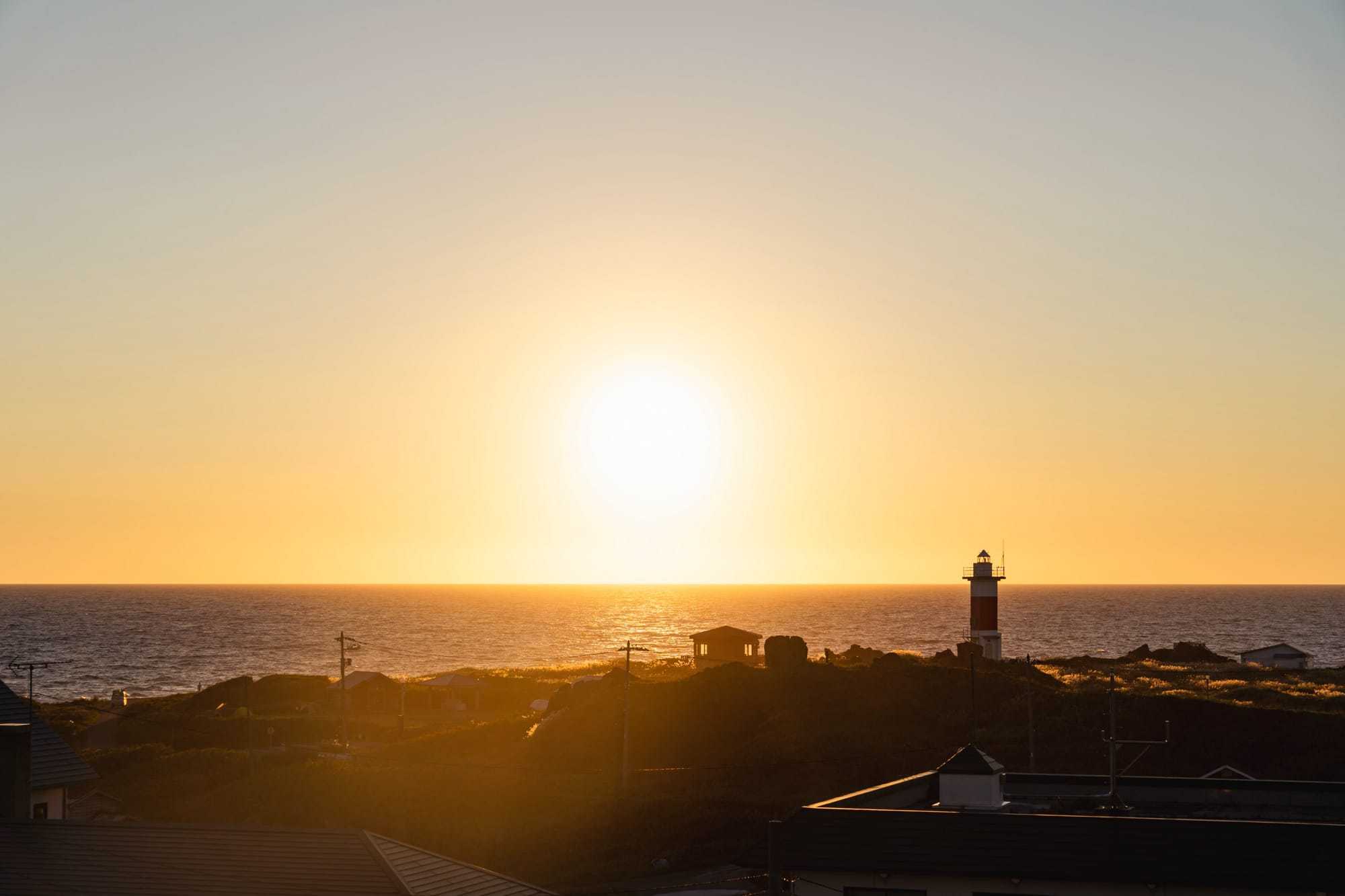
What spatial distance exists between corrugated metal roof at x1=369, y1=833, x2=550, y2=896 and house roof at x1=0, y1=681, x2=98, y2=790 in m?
16.2

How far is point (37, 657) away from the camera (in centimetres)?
16300

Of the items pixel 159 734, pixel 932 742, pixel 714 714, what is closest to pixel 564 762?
pixel 714 714

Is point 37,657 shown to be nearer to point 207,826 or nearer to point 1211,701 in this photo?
point 1211,701

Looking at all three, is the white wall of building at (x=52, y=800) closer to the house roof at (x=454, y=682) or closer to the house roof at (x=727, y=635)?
the house roof at (x=454, y=682)

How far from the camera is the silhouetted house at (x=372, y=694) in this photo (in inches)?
3868

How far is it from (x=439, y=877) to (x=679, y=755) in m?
42.8

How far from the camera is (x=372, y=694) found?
325ft

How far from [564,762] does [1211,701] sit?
108ft

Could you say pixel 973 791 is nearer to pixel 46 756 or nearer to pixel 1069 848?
pixel 1069 848

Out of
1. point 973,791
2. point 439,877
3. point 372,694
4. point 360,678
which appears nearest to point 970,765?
point 973,791

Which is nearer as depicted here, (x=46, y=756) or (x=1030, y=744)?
(x=46, y=756)

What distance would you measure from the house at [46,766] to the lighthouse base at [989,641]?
75.8 m

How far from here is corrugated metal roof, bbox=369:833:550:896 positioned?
22422mm

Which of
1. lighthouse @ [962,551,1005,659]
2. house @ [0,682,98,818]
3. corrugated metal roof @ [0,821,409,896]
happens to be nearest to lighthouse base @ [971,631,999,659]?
lighthouse @ [962,551,1005,659]
